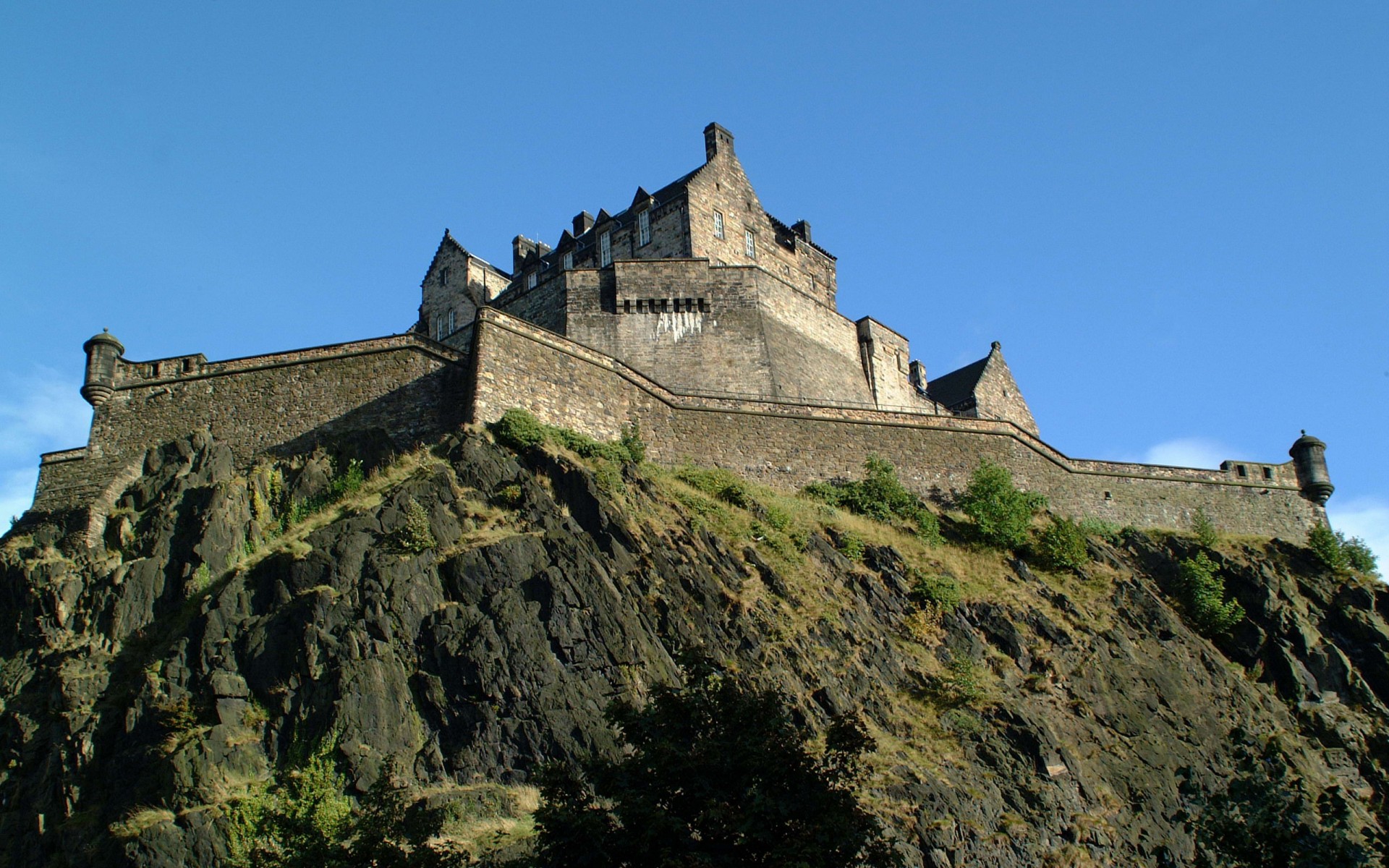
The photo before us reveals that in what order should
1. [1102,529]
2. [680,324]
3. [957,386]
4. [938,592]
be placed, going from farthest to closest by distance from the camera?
[957,386]
[680,324]
[1102,529]
[938,592]

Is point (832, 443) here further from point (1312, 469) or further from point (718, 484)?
point (1312, 469)

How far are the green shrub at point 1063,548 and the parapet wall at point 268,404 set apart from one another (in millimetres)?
16683

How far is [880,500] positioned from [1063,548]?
5.23 m

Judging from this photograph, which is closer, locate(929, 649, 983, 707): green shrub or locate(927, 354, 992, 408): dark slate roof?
locate(929, 649, 983, 707): green shrub

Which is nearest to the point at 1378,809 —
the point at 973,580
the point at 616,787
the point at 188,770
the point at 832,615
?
the point at 973,580

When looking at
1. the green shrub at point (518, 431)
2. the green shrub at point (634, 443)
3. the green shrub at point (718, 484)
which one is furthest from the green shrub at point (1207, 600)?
the green shrub at point (518, 431)

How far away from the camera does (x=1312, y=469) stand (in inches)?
1773

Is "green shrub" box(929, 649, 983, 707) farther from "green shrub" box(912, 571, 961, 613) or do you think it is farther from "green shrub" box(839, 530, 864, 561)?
"green shrub" box(839, 530, 864, 561)

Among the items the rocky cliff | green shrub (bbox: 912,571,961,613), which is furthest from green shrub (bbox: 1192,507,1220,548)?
green shrub (bbox: 912,571,961,613)

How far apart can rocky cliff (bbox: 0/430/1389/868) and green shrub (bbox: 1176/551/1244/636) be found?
47 centimetres

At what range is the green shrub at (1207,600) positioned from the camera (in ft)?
116

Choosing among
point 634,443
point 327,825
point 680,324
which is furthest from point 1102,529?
point 327,825

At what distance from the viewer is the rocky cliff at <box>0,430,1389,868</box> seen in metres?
23.5

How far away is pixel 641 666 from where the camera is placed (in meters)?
25.3
